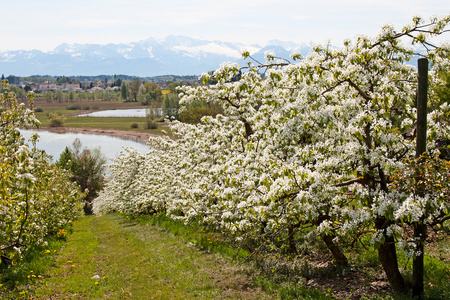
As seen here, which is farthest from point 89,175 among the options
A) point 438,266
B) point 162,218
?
point 438,266

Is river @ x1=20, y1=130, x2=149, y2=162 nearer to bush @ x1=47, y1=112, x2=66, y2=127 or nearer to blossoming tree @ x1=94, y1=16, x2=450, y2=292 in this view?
bush @ x1=47, y1=112, x2=66, y2=127

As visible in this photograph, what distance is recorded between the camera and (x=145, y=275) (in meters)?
11.1

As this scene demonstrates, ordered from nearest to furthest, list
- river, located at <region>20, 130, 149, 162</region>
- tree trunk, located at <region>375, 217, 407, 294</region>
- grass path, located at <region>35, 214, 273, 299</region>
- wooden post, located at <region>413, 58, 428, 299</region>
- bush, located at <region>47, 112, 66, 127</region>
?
wooden post, located at <region>413, 58, 428, 299</region>, tree trunk, located at <region>375, 217, 407, 294</region>, grass path, located at <region>35, 214, 273, 299</region>, river, located at <region>20, 130, 149, 162</region>, bush, located at <region>47, 112, 66, 127</region>

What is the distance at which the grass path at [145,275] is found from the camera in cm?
930

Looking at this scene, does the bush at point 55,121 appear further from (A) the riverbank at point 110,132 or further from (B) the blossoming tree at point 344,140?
(B) the blossoming tree at point 344,140

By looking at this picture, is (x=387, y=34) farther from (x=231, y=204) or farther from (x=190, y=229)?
(x=190, y=229)

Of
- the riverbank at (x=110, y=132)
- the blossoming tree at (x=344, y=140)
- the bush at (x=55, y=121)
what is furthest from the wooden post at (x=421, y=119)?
the bush at (x=55, y=121)

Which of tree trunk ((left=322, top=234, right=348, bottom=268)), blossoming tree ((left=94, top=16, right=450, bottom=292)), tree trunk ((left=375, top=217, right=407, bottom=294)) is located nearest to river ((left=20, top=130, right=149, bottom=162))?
blossoming tree ((left=94, top=16, right=450, bottom=292))

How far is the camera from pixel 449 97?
2873 cm

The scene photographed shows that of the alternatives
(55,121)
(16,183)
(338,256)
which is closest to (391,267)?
(338,256)

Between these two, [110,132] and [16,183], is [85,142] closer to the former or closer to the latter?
[110,132]

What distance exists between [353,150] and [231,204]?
4.09 metres

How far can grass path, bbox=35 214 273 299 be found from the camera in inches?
366

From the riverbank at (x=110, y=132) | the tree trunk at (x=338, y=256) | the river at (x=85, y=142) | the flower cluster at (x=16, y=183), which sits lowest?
the river at (x=85, y=142)
